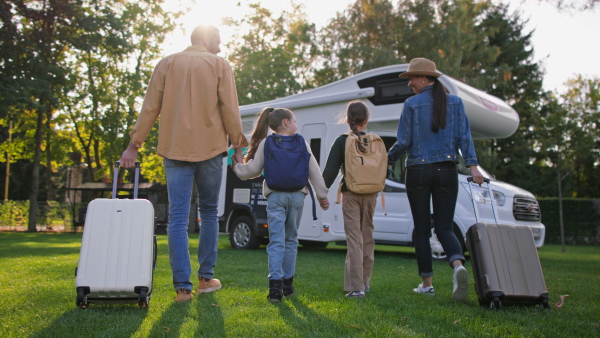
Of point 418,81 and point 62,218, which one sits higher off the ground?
point 418,81

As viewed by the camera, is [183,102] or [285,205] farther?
[285,205]

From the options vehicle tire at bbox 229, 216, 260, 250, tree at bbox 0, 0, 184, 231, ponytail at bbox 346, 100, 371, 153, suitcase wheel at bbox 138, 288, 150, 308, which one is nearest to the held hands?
ponytail at bbox 346, 100, 371, 153

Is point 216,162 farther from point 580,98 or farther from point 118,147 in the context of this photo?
point 580,98

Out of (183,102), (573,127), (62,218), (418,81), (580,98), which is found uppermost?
(580,98)

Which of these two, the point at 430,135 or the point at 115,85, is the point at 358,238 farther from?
the point at 115,85

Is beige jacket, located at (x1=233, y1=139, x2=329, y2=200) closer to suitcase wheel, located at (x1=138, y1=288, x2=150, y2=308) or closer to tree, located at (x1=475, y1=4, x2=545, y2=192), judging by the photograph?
suitcase wheel, located at (x1=138, y1=288, x2=150, y2=308)

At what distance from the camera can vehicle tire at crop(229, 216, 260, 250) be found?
11.0 metres

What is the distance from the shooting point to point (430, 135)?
4.65 m

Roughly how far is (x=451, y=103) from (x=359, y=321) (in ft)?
6.91

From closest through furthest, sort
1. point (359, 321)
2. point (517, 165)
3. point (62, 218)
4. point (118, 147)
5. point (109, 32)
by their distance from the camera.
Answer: point (359, 321) < point (109, 32) < point (62, 218) < point (118, 147) < point (517, 165)

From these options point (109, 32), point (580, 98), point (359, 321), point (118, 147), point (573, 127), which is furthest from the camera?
point (580, 98)

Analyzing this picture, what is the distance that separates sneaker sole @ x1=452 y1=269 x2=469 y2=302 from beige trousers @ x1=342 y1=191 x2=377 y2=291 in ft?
2.55

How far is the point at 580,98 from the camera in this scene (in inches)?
1180

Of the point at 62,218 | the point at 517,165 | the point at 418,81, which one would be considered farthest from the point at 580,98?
the point at 418,81
